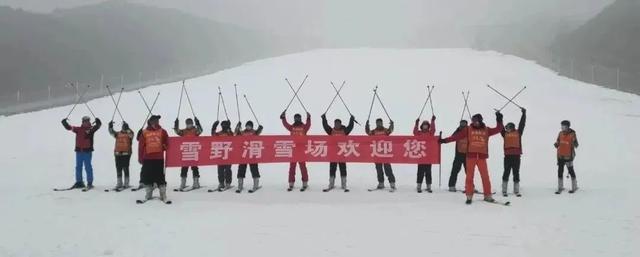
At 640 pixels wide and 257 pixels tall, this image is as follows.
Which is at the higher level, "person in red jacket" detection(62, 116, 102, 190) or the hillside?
the hillside

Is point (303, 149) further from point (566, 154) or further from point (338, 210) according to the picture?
point (566, 154)

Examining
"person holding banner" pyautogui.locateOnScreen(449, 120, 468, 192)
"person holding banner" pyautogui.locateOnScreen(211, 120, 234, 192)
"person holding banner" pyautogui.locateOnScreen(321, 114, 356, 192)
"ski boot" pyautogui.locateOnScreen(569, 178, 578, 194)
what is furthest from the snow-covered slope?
"person holding banner" pyautogui.locateOnScreen(211, 120, 234, 192)

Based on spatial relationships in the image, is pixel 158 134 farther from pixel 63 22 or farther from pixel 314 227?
pixel 63 22

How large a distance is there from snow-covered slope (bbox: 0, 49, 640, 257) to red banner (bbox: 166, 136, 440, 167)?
2.61 feet

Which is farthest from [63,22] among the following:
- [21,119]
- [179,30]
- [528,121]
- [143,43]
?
[528,121]

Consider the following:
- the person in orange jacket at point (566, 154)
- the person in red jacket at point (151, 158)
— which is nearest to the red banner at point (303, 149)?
the person in red jacket at point (151, 158)

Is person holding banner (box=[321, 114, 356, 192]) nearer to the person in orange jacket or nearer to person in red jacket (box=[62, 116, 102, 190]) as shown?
the person in orange jacket

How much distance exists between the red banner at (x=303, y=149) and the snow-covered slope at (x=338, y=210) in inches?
31.3

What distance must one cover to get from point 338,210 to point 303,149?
101 inches

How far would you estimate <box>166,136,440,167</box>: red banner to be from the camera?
36.5ft

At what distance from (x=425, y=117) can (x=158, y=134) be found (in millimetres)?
12601

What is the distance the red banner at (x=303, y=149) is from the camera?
36.5 ft

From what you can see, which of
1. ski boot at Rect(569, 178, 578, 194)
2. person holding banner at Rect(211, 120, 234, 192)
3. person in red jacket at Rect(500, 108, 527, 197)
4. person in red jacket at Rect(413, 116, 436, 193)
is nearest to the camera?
person in red jacket at Rect(500, 108, 527, 197)

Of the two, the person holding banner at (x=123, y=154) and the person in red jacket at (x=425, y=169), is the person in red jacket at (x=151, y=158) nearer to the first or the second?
the person holding banner at (x=123, y=154)
